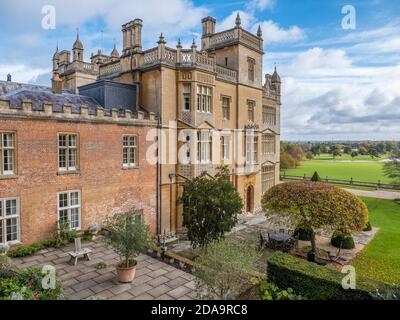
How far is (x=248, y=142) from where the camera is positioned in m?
29.2

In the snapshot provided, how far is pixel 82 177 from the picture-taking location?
684 inches

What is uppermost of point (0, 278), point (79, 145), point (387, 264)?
point (79, 145)

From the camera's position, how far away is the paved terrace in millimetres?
10945

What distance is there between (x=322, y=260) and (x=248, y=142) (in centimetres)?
1407

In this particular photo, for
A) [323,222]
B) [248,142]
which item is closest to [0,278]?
[323,222]

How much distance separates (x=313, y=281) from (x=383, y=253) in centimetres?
1329

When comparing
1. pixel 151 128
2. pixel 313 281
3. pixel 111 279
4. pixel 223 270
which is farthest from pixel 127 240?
pixel 151 128

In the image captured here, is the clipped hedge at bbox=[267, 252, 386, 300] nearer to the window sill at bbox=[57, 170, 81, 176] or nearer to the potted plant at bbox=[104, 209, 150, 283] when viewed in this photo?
the potted plant at bbox=[104, 209, 150, 283]

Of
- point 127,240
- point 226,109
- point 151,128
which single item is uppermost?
point 226,109

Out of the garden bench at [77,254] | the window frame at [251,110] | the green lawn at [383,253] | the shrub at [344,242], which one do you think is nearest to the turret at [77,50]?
the window frame at [251,110]

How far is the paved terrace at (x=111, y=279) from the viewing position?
10.9 metres

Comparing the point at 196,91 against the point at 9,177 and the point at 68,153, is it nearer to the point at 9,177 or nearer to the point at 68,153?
the point at 68,153

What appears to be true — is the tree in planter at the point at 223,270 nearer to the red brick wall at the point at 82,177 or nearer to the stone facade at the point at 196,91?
the red brick wall at the point at 82,177
